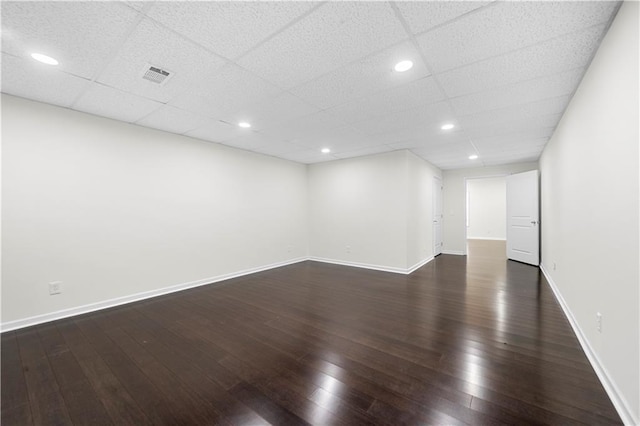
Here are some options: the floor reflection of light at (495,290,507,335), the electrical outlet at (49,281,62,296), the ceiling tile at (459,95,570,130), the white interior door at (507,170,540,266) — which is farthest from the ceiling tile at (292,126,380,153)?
the white interior door at (507,170,540,266)

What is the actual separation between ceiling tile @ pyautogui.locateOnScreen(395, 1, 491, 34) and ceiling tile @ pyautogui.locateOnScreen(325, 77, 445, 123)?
73 cm

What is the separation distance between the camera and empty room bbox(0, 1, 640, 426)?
154 centimetres

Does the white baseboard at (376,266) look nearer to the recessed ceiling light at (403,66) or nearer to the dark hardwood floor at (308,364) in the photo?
the dark hardwood floor at (308,364)

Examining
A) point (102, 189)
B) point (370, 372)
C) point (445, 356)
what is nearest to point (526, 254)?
point (445, 356)

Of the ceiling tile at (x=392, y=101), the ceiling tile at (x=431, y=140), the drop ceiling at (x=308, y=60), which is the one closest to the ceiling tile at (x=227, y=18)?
the drop ceiling at (x=308, y=60)

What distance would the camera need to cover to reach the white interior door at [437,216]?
6641 millimetres

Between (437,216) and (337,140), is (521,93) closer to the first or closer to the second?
(337,140)

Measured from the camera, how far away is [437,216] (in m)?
6.87

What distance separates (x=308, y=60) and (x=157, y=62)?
49.5 inches

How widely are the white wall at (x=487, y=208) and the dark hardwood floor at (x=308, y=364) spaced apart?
773 cm

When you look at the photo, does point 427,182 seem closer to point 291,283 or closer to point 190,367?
point 291,283

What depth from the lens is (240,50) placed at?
192 centimetres

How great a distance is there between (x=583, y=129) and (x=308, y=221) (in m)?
5.08

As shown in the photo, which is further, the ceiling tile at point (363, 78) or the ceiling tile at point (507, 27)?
the ceiling tile at point (363, 78)
